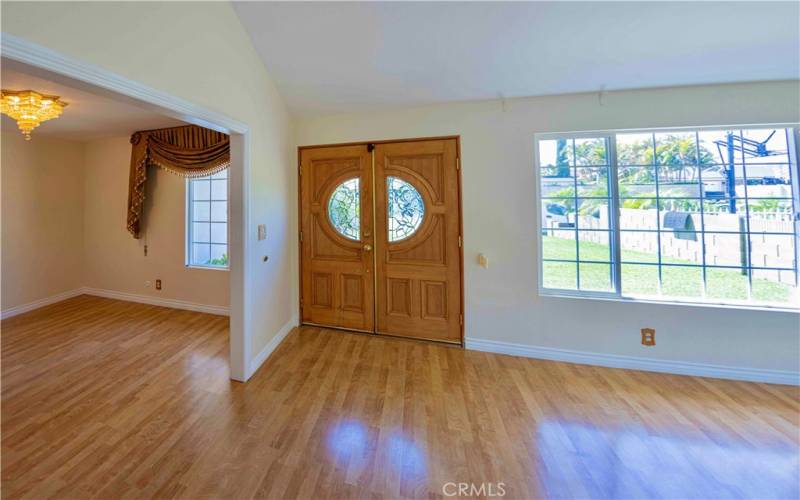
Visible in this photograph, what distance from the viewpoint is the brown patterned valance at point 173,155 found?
316 centimetres

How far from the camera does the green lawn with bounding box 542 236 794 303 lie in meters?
2.16

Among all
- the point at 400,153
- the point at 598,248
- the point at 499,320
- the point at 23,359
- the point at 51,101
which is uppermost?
the point at 51,101

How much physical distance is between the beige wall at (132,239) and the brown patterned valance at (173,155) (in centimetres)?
14

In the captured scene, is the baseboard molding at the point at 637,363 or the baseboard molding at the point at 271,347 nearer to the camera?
the baseboard molding at the point at 637,363

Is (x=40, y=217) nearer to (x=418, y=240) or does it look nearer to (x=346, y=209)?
(x=346, y=209)

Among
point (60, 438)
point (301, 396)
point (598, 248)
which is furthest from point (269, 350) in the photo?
point (598, 248)

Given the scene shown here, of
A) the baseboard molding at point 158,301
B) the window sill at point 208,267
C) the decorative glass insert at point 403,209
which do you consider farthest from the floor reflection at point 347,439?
the window sill at point 208,267

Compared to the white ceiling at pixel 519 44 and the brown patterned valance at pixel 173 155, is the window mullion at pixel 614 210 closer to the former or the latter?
the white ceiling at pixel 519 44

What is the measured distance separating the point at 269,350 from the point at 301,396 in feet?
2.52

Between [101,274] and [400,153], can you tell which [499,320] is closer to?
[400,153]

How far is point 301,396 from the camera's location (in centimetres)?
195

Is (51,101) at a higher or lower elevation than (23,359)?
higher

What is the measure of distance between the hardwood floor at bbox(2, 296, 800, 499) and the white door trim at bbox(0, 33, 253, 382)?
487 millimetres

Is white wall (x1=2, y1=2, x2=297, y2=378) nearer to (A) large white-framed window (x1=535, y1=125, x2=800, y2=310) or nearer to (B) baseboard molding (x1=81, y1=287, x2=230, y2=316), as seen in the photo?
(B) baseboard molding (x1=81, y1=287, x2=230, y2=316)
